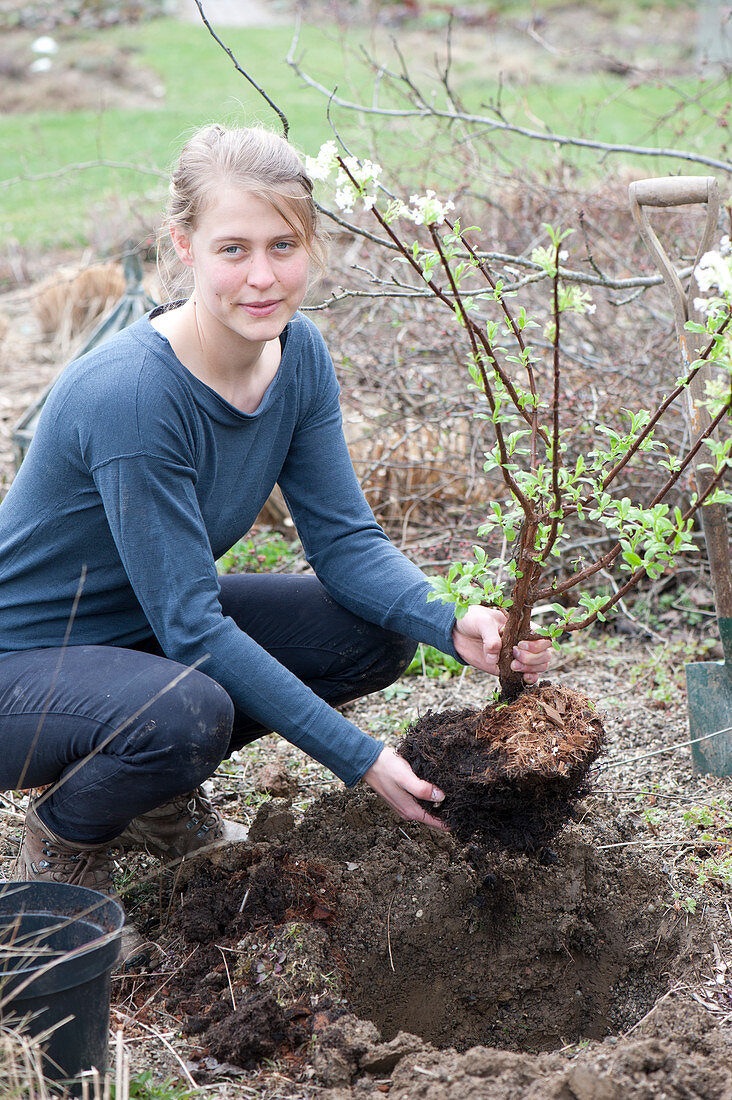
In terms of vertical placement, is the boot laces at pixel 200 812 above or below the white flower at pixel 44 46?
below

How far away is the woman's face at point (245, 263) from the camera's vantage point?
1885mm

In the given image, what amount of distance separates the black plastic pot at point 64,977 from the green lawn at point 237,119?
164cm

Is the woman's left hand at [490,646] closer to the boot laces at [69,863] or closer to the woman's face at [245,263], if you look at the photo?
the woman's face at [245,263]

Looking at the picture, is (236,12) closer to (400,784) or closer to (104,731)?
(104,731)

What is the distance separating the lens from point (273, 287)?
1.94 metres

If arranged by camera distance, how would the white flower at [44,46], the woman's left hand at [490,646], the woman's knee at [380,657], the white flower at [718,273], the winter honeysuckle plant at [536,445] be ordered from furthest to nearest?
1. the white flower at [44,46]
2. the woman's knee at [380,657]
3. the woman's left hand at [490,646]
4. the winter honeysuckle plant at [536,445]
5. the white flower at [718,273]

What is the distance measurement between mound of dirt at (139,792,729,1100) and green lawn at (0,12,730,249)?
5.46ft

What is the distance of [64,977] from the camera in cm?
154

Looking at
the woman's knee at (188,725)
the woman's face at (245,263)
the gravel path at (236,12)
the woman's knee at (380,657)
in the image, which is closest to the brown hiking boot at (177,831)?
the woman's knee at (188,725)

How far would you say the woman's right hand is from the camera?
1.94 meters

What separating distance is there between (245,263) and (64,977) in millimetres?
1318

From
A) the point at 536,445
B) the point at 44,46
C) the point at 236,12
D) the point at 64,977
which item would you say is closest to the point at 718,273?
the point at 536,445

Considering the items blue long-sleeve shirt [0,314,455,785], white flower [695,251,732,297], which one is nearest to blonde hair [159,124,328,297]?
blue long-sleeve shirt [0,314,455,785]

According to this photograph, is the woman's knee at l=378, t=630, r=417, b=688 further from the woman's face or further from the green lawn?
the green lawn
